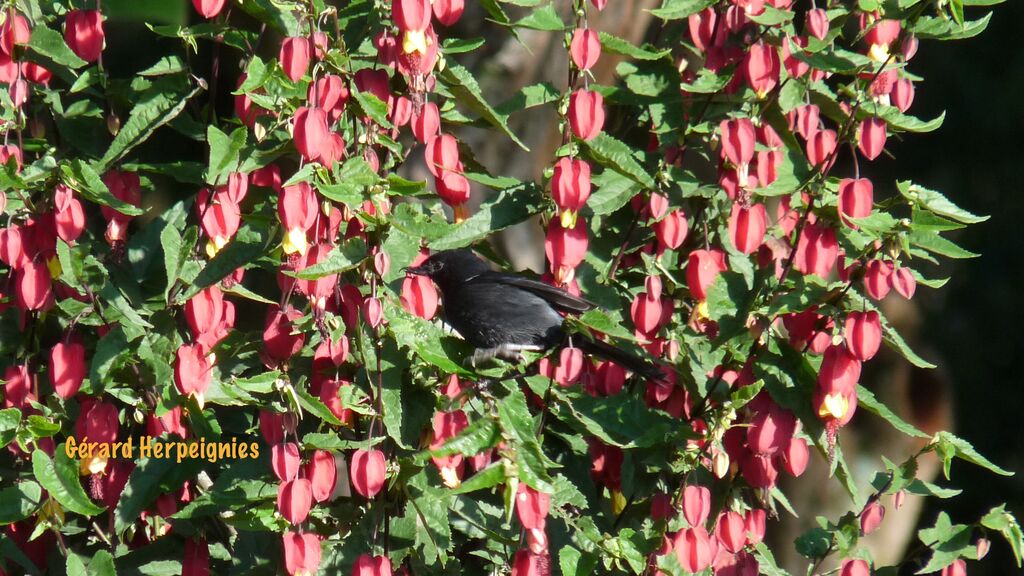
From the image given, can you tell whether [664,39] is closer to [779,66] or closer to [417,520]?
[779,66]

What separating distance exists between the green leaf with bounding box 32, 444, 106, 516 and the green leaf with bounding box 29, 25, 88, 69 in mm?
619

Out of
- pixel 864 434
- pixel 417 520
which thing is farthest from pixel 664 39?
pixel 864 434

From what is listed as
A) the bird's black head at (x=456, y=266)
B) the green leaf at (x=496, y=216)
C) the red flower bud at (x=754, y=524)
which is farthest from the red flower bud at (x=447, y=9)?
the red flower bud at (x=754, y=524)

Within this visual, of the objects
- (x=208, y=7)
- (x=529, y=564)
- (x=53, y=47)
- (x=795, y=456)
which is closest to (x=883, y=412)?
(x=795, y=456)

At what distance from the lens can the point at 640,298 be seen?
2.00 metres

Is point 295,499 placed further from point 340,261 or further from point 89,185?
point 89,185

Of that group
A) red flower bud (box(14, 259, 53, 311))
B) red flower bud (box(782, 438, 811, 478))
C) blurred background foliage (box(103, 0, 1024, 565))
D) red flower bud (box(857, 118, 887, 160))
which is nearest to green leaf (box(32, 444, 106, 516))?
red flower bud (box(14, 259, 53, 311))

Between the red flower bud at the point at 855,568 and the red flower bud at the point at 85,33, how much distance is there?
1466 mm

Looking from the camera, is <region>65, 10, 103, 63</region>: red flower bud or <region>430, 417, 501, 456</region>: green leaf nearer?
<region>430, 417, 501, 456</region>: green leaf

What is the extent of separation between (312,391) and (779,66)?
0.91 metres

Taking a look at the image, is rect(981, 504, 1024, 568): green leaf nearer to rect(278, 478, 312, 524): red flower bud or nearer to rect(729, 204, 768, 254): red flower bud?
rect(729, 204, 768, 254): red flower bud

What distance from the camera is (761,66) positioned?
1.94m

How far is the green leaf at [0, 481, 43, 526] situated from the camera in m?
1.90

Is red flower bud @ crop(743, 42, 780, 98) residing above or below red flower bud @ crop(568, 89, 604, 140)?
above
